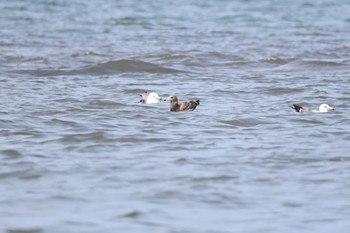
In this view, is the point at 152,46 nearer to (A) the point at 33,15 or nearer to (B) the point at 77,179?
(A) the point at 33,15

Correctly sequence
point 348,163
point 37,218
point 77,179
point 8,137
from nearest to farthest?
1. point 37,218
2. point 77,179
3. point 348,163
4. point 8,137

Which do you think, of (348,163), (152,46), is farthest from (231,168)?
(152,46)

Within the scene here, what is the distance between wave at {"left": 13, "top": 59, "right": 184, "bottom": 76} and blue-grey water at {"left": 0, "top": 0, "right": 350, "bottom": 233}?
34 millimetres

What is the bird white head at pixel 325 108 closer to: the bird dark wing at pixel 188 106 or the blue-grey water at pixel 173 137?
the blue-grey water at pixel 173 137

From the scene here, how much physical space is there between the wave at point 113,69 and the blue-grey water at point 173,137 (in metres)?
0.03

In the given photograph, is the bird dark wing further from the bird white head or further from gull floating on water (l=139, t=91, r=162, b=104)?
the bird white head

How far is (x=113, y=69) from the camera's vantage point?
685 inches

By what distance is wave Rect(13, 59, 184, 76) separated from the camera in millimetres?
16766

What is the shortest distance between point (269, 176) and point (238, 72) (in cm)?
881

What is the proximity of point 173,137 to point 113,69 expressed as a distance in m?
7.16

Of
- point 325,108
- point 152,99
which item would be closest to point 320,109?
point 325,108

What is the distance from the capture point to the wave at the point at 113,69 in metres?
16.8

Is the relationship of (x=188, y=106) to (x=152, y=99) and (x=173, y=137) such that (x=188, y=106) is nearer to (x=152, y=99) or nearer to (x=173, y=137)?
(x=152, y=99)

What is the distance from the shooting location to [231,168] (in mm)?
8781
